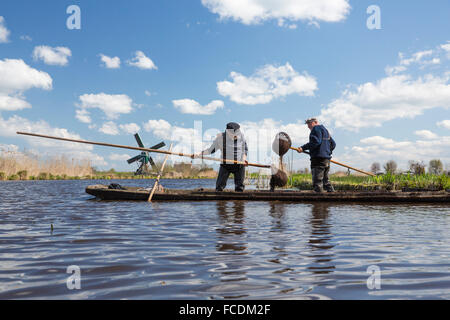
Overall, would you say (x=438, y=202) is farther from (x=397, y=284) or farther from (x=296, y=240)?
(x=397, y=284)

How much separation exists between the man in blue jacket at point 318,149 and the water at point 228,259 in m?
3.82

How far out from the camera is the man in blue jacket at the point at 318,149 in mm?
9891

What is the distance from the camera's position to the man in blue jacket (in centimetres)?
989

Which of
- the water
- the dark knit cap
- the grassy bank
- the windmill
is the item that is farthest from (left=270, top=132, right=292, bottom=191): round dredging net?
the windmill

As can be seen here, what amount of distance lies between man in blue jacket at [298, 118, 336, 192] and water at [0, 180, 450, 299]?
3818mm

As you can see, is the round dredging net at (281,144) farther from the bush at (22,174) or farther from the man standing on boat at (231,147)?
the bush at (22,174)

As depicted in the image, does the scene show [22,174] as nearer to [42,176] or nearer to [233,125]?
[42,176]

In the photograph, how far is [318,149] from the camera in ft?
32.5

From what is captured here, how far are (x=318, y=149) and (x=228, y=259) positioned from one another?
280 inches

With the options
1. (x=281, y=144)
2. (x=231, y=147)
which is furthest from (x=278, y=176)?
(x=231, y=147)

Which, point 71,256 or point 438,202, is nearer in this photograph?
point 71,256
